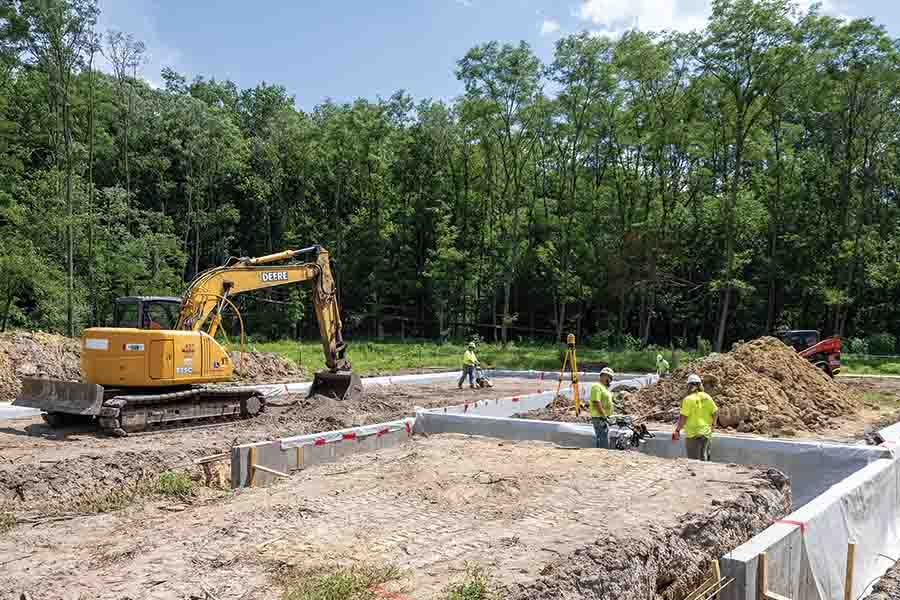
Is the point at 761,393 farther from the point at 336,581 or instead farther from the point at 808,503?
the point at 336,581

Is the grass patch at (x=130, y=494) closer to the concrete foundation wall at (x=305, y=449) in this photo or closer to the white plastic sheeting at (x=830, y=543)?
the concrete foundation wall at (x=305, y=449)

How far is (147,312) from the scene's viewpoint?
13430mm

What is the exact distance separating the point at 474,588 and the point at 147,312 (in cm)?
1086

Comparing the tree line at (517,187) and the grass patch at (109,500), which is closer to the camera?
the grass patch at (109,500)

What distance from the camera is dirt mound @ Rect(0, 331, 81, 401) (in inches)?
681

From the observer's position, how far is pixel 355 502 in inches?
272

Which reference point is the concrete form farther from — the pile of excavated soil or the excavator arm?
the pile of excavated soil

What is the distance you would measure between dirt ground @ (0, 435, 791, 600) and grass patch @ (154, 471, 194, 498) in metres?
0.78

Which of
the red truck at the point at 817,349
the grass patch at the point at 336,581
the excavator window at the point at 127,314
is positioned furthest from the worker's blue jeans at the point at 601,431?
the red truck at the point at 817,349

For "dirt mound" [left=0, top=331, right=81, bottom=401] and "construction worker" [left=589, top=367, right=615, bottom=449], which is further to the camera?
"dirt mound" [left=0, top=331, right=81, bottom=401]

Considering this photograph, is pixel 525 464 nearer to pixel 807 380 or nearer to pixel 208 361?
pixel 208 361

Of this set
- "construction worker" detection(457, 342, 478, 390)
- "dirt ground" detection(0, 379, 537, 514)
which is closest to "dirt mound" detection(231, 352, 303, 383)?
"dirt ground" detection(0, 379, 537, 514)

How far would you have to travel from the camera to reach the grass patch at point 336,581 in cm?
450

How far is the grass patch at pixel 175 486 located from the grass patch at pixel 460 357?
1579cm
